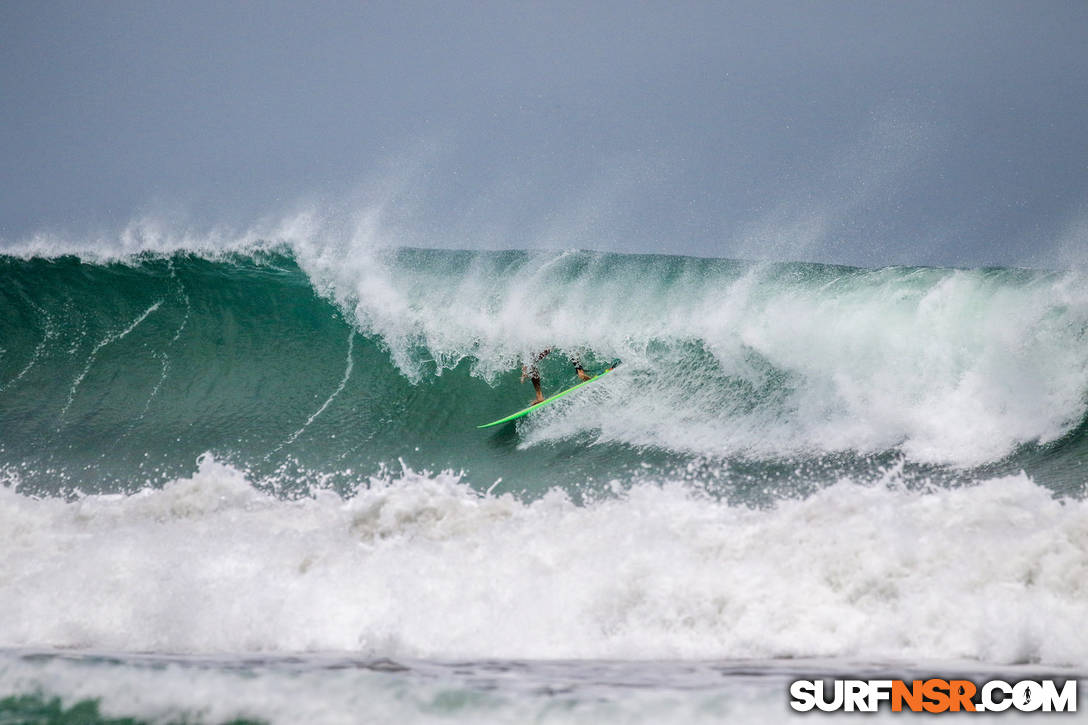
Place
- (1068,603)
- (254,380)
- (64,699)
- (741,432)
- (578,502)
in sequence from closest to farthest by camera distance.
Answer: (64,699), (1068,603), (578,502), (741,432), (254,380)

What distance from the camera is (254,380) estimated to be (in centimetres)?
1032

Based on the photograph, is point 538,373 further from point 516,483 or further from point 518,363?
point 516,483

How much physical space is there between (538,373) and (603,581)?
18.3 feet

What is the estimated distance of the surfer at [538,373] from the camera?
381 inches

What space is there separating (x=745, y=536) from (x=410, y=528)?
8.90ft

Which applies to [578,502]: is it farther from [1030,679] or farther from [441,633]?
[1030,679]

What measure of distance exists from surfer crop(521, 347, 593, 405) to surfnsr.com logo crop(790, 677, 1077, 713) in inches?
261

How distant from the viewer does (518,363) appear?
10.6 m

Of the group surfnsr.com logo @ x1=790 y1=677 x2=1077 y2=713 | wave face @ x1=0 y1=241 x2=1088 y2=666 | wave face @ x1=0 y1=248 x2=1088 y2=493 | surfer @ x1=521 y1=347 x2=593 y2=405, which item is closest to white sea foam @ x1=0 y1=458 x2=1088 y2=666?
wave face @ x1=0 y1=241 x2=1088 y2=666

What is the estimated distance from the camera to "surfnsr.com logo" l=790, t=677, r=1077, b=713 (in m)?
2.65

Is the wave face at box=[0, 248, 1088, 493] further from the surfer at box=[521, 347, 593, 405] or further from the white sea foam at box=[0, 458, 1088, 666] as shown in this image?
the white sea foam at box=[0, 458, 1088, 666]

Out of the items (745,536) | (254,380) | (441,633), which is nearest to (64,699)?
(441,633)

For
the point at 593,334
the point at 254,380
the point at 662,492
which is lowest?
the point at 662,492

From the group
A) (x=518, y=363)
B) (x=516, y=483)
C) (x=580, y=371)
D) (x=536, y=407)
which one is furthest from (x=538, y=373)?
(x=516, y=483)
